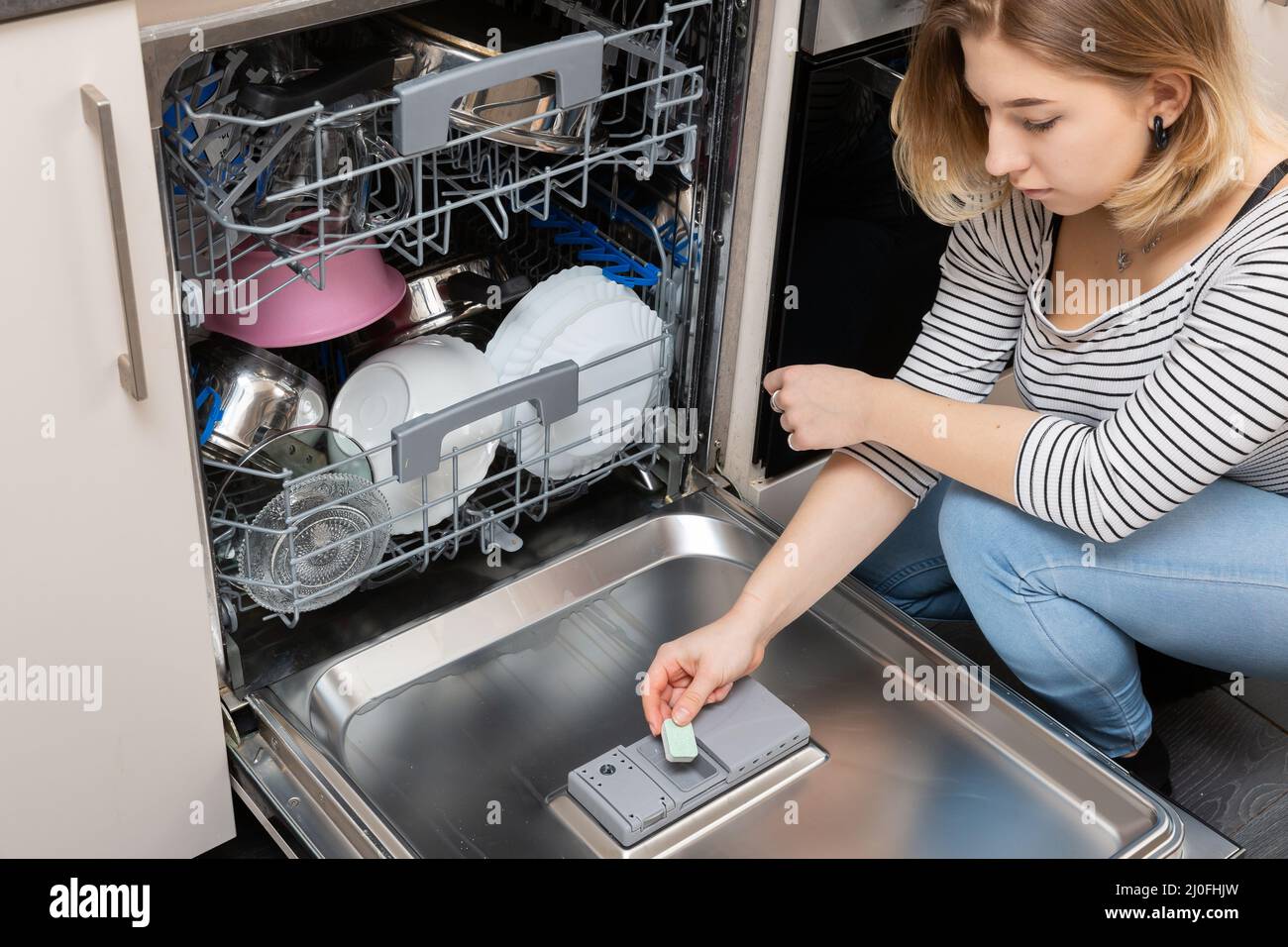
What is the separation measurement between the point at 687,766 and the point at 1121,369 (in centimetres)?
52

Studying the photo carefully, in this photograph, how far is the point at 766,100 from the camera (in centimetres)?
129

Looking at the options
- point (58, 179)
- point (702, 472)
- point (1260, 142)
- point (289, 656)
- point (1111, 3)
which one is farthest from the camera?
point (702, 472)

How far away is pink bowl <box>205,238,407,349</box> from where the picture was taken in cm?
116

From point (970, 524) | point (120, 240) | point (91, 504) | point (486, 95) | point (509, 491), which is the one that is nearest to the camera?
point (120, 240)

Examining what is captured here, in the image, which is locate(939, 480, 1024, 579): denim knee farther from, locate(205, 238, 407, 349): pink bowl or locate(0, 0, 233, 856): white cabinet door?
locate(0, 0, 233, 856): white cabinet door

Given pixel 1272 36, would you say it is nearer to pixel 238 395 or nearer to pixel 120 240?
pixel 238 395

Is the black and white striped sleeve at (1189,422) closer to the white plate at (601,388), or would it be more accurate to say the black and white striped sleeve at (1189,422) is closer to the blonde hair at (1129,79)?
the blonde hair at (1129,79)

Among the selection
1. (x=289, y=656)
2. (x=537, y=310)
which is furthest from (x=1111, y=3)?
(x=289, y=656)

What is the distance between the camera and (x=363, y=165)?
1.16 meters

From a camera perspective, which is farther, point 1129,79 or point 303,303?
point 303,303

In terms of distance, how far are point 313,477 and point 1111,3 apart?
2.43 ft

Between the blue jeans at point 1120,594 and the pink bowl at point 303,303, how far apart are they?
0.60 metres

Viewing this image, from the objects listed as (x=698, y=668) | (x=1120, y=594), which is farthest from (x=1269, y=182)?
(x=698, y=668)

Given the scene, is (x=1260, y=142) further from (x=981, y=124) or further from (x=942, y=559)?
(x=942, y=559)
